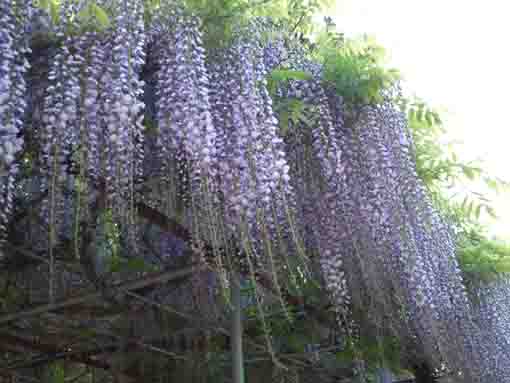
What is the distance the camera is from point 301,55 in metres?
3.75

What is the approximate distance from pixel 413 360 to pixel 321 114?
307 centimetres

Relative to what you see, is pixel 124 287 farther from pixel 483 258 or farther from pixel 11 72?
pixel 483 258

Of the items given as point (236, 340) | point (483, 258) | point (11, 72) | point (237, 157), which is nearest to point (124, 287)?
point (236, 340)

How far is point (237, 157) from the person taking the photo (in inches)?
118

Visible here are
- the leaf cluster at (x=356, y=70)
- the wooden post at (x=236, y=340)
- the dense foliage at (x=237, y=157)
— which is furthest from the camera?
the wooden post at (x=236, y=340)

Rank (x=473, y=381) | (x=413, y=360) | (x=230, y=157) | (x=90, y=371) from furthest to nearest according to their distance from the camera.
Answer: (x=90, y=371) → (x=413, y=360) → (x=473, y=381) → (x=230, y=157)

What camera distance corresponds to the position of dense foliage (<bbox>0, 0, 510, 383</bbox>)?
9.05ft

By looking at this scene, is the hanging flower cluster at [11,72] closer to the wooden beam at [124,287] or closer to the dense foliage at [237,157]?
the dense foliage at [237,157]

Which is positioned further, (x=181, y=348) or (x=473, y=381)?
(x=181, y=348)

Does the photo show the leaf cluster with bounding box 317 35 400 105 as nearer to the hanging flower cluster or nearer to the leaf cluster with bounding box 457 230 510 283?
the hanging flower cluster

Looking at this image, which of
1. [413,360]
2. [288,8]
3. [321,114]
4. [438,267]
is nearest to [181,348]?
[413,360]

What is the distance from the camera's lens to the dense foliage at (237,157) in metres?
2.76

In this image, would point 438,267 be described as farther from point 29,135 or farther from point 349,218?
point 29,135

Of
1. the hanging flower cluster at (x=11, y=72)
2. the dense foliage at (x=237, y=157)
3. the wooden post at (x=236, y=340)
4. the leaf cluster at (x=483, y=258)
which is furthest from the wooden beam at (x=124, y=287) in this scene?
the leaf cluster at (x=483, y=258)
